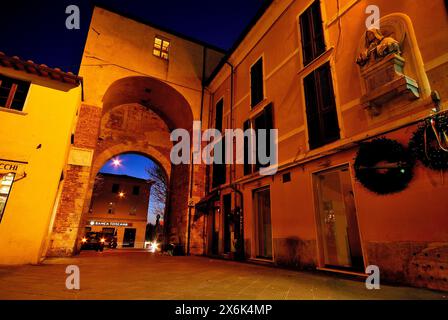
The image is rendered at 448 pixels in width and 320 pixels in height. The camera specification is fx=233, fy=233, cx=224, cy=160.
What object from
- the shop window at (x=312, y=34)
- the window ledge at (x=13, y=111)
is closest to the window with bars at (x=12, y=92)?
the window ledge at (x=13, y=111)

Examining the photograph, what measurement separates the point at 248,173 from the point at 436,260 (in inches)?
243

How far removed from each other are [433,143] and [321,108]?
2971 mm

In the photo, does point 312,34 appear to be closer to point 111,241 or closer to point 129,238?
point 111,241

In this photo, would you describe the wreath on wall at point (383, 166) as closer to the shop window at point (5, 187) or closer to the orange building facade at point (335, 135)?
the orange building facade at point (335, 135)

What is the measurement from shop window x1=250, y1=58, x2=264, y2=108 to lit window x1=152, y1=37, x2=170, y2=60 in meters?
6.31

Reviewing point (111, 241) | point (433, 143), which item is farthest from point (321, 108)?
point (111, 241)

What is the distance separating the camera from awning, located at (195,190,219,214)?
11.1 metres

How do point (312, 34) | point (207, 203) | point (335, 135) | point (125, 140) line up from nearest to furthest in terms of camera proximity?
point (335, 135) → point (312, 34) → point (207, 203) → point (125, 140)

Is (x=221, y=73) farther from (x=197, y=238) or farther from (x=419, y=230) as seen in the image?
(x=419, y=230)

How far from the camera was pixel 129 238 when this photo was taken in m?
31.1

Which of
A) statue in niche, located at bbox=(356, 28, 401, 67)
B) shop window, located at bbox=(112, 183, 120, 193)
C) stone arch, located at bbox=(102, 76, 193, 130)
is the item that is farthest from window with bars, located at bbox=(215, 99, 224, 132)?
shop window, located at bbox=(112, 183, 120, 193)

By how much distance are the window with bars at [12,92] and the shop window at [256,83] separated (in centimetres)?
793

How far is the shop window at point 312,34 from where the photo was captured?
23.8 feet
